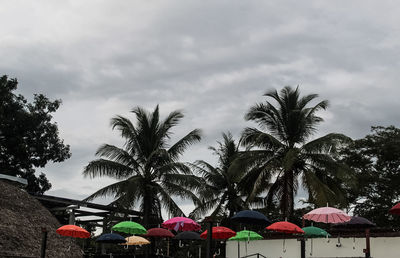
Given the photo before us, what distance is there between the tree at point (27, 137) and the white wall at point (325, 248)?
19.7m

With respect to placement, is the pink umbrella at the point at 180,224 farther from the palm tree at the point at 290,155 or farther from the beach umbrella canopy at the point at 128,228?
the palm tree at the point at 290,155

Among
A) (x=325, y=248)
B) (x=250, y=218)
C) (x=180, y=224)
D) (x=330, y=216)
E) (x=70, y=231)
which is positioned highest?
(x=330, y=216)

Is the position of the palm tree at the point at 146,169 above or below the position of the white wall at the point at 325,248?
above

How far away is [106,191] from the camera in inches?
1046

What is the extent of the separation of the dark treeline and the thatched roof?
353 centimetres

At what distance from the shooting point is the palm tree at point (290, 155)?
949 inches

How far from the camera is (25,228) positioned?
68.7 feet

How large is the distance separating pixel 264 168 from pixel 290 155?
70.4 inches

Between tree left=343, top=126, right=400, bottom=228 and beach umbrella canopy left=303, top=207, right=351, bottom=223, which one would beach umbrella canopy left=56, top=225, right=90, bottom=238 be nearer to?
beach umbrella canopy left=303, top=207, right=351, bottom=223

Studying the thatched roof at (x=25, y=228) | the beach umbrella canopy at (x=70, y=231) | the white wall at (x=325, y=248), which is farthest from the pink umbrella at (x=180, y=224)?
the thatched roof at (x=25, y=228)

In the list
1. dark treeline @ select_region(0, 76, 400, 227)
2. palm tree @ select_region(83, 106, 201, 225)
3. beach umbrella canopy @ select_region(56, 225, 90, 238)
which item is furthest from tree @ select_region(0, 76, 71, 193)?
beach umbrella canopy @ select_region(56, 225, 90, 238)

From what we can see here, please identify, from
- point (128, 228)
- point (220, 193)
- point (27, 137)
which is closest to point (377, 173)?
point (220, 193)

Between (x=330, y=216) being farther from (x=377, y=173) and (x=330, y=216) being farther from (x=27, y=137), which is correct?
(x=27, y=137)

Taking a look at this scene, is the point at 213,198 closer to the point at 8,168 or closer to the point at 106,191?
the point at 106,191
